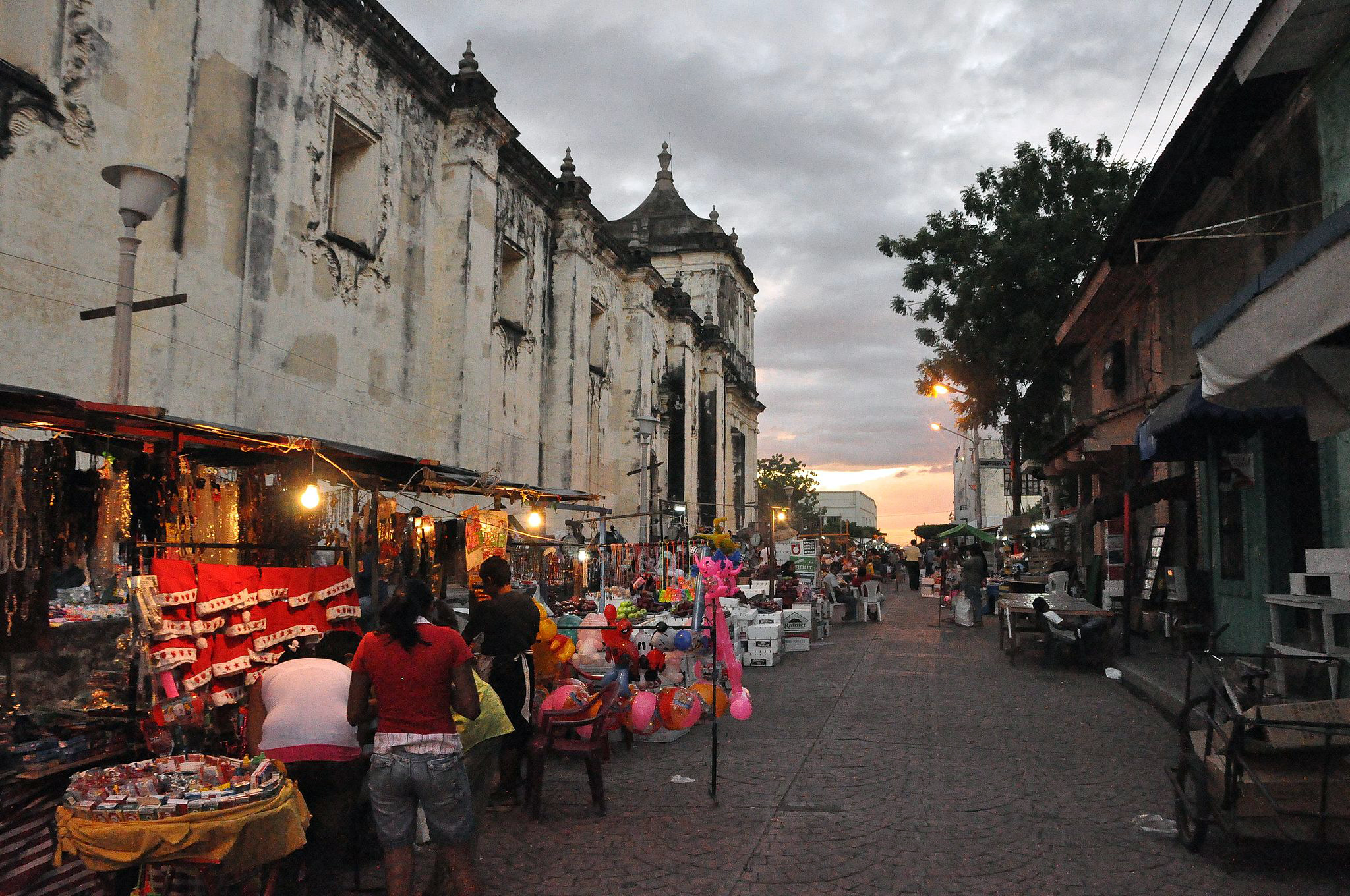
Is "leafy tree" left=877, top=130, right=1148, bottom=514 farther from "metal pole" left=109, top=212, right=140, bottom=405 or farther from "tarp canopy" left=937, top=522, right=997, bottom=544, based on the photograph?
"metal pole" left=109, top=212, right=140, bottom=405

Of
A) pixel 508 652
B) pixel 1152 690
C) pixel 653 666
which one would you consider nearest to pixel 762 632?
pixel 653 666

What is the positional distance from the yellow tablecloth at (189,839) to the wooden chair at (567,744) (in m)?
2.37

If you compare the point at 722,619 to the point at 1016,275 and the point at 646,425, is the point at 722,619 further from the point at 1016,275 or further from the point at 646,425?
the point at 1016,275

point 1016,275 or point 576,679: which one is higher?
point 1016,275

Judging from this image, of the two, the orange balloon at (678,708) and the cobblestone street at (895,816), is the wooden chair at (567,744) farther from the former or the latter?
the orange balloon at (678,708)

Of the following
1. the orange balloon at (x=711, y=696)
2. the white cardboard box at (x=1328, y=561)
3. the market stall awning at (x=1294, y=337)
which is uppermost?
the market stall awning at (x=1294, y=337)

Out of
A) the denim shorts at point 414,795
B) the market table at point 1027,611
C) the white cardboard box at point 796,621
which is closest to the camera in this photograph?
the denim shorts at point 414,795

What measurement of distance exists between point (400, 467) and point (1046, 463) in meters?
19.3

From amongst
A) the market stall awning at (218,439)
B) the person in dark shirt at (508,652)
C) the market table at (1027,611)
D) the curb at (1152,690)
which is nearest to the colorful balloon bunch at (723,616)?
the person in dark shirt at (508,652)

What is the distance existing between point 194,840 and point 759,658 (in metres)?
11.2

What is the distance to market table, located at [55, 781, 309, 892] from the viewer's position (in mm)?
3779

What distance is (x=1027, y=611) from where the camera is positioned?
15.0 meters

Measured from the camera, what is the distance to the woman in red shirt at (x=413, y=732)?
4383mm

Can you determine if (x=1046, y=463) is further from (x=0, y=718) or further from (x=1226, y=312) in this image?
(x=0, y=718)
